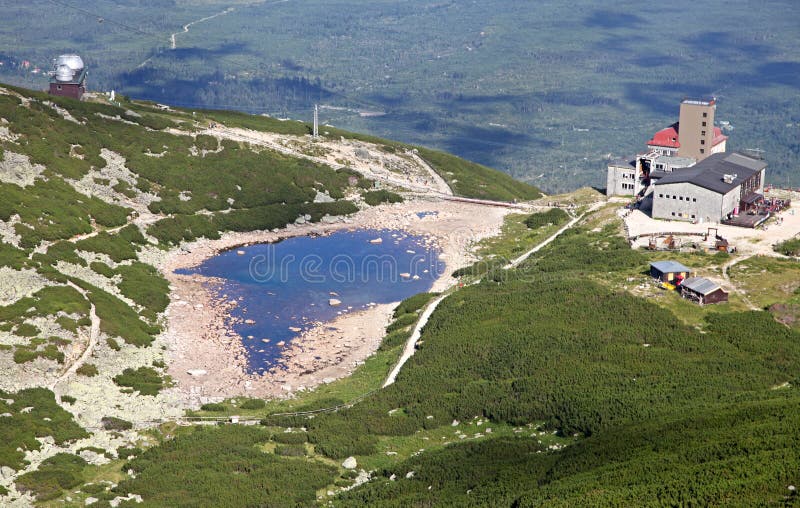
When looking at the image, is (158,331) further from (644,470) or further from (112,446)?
(644,470)

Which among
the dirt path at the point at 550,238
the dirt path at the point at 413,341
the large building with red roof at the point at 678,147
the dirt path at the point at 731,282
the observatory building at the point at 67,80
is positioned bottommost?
the dirt path at the point at 413,341

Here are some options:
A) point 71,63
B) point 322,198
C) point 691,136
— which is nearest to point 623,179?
point 691,136

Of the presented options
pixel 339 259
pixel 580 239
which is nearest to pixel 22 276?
pixel 339 259

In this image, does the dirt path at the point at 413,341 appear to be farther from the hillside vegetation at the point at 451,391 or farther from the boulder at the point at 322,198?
the boulder at the point at 322,198

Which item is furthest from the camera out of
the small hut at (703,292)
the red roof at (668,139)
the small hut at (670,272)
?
the red roof at (668,139)

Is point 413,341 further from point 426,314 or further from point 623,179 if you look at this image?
point 623,179

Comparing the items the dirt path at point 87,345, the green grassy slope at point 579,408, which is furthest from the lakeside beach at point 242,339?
the green grassy slope at point 579,408

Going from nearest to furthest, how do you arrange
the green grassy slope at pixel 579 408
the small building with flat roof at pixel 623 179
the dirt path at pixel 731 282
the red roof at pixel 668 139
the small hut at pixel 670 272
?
the green grassy slope at pixel 579 408 → the dirt path at pixel 731 282 → the small hut at pixel 670 272 → the small building with flat roof at pixel 623 179 → the red roof at pixel 668 139

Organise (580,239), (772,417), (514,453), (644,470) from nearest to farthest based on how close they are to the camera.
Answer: (644,470) → (772,417) → (514,453) → (580,239)
